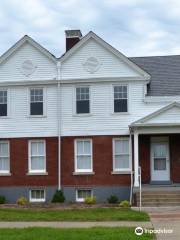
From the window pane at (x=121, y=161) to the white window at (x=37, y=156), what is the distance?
12.1 feet

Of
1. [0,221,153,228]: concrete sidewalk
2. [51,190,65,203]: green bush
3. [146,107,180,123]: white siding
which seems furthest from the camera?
[51,190,65,203]: green bush

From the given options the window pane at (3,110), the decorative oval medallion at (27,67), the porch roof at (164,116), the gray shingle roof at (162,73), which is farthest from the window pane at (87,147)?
the decorative oval medallion at (27,67)

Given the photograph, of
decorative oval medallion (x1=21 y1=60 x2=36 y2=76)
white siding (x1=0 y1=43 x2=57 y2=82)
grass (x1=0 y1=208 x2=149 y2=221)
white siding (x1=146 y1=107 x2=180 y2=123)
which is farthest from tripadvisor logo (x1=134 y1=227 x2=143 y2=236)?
decorative oval medallion (x1=21 y1=60 x2=36 y2=76)

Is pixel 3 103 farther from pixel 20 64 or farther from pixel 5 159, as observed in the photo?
pixel 5 159

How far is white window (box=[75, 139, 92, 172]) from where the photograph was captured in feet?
95.7

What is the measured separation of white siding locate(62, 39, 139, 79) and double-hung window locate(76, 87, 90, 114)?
0.75m

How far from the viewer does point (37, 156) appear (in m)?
29.6

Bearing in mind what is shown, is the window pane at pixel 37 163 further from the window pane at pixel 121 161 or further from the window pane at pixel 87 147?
the window pane at pixel 121 161

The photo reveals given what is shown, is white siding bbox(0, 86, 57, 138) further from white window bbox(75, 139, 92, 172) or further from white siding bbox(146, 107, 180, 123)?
white siding bbox(146, 107, 180, 123)

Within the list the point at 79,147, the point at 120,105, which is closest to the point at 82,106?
the point at 120,105

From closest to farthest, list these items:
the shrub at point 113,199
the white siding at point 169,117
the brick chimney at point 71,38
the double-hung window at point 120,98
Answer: the white siding at point 169,117 < the shrub at point 113,199 < the double-hung window at point 120,98 < the brick chimney at point 71,38

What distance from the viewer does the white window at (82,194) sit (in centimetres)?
2916

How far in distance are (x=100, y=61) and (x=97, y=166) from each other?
5.24 metres

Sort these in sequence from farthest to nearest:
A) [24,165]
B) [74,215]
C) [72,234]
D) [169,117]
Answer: [24,165]
[169,117]
[74,215]
[72,234]
